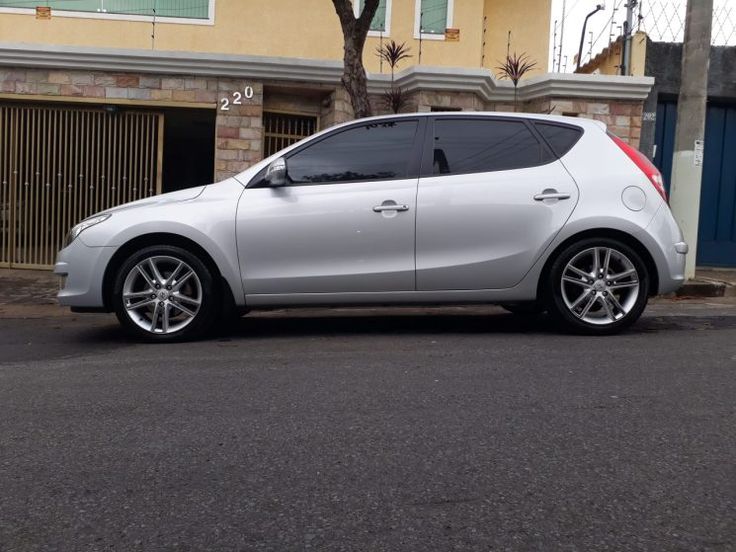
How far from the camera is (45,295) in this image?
31.1ft

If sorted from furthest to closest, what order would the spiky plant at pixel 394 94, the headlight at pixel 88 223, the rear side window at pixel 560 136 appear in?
1. the spiky plant at pixel 394 94
2. the rear side window at pixel 560 136
3. the headlight at pixel 88 223

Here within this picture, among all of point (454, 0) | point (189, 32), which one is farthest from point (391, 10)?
point (189, 32)

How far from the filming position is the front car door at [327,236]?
19.5 feet

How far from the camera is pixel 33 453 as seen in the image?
11.3 ft

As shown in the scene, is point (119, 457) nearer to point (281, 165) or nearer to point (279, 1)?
point (281, 165)

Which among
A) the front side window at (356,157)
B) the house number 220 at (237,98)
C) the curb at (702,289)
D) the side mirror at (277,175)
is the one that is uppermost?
the house number 220 at (237,98)

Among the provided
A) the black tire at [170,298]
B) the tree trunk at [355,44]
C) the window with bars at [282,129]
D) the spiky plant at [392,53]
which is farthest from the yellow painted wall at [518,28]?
the black tire at [170,298]

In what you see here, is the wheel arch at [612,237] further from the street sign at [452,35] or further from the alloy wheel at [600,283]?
the street sign at [452,35]

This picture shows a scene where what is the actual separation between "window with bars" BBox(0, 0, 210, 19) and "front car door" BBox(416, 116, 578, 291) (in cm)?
797

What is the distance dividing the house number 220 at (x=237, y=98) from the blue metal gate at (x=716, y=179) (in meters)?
6.25

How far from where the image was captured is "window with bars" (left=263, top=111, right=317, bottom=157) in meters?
12.0

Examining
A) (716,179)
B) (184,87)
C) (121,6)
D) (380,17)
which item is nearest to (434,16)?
(380,17)

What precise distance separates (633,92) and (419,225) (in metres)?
7.16

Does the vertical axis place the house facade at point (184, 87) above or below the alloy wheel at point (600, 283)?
above
